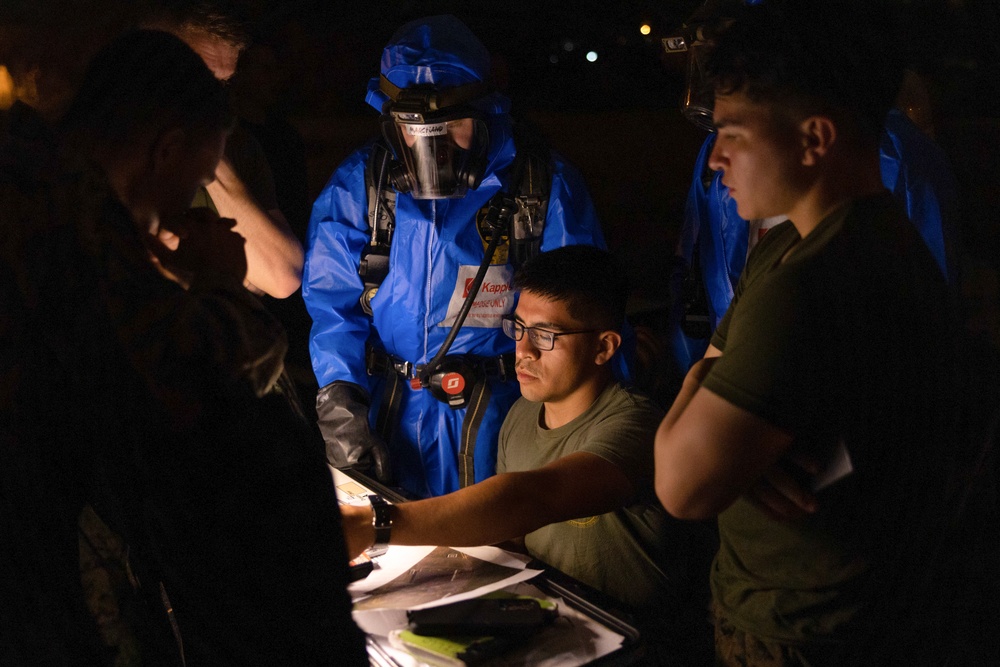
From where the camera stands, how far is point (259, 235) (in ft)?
3.83

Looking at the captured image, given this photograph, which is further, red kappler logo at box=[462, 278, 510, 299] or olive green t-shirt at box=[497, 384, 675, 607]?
red kappler logo at box=[462, 278, 510, 299]

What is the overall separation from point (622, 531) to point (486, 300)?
0.70 m

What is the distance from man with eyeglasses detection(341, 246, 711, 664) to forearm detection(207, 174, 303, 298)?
38cm

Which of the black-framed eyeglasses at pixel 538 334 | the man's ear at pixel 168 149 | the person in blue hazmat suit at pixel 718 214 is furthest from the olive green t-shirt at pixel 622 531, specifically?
the man's ear at pixel 168 149

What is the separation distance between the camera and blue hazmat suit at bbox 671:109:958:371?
3.12 ft

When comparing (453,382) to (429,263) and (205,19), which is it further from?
(205,19)

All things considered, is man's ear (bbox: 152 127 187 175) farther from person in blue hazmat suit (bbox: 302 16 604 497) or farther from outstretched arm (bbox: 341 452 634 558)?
person in blue hazmat suit (bbox: 302 16 604 497)

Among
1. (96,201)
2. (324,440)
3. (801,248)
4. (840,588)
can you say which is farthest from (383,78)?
(840,588)

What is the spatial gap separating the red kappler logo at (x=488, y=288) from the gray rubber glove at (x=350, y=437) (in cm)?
39

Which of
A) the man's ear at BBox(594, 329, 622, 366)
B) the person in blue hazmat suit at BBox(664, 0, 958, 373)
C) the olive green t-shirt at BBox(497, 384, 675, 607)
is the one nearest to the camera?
the person in blue hazmat suit at BBox(664, 0, 958, 373)

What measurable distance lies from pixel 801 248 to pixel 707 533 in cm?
65

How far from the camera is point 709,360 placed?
100cm

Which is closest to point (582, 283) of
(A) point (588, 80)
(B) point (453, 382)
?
(B) point (453, 382)

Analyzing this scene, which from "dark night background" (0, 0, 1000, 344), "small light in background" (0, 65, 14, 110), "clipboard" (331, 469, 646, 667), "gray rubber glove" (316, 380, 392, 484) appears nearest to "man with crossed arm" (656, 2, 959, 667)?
"dark night background" (0, 0, 1000, 344)
